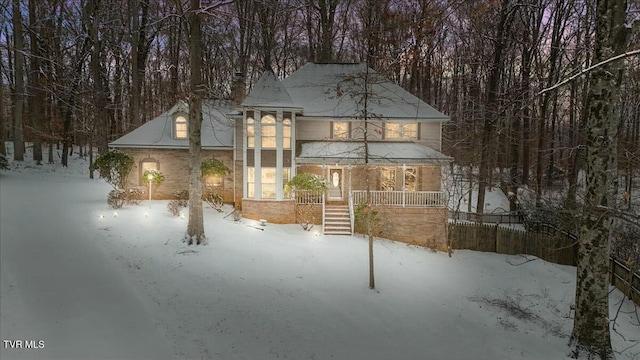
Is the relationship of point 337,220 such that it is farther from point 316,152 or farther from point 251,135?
point 251,135

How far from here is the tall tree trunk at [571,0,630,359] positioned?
21.6ft

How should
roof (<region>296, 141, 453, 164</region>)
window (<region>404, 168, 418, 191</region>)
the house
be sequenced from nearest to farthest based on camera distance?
1. the house
2. roof (<region>296, 141, 453, 164</region>)
3. window (<region>404, 168, 418, 191</region>)

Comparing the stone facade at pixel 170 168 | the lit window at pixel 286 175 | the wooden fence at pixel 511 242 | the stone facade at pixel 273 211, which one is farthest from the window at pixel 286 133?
the wooden fence at pixel 511 242

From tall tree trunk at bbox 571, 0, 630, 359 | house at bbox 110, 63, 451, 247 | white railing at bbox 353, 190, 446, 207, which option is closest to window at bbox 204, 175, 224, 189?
house at bbox 110, 63, 451, 247

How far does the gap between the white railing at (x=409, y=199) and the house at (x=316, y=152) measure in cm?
5

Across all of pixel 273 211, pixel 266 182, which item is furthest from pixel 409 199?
pixel 266 182

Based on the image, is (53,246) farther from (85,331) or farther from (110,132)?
(110,132)

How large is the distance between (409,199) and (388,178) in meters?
2.90

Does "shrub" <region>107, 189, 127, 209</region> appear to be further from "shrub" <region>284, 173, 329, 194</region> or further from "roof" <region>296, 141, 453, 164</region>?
"roof" <region>296, 141, 453, 164</region>

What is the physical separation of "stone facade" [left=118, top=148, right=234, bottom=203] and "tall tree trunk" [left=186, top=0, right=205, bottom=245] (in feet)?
21.4

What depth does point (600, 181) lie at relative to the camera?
681 centimetres

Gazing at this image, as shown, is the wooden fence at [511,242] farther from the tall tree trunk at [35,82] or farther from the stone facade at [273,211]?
the tall tree trunk at [35,82]

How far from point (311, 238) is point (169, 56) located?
23502 millimetres

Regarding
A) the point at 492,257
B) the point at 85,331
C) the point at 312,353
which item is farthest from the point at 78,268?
the point at 492,257
